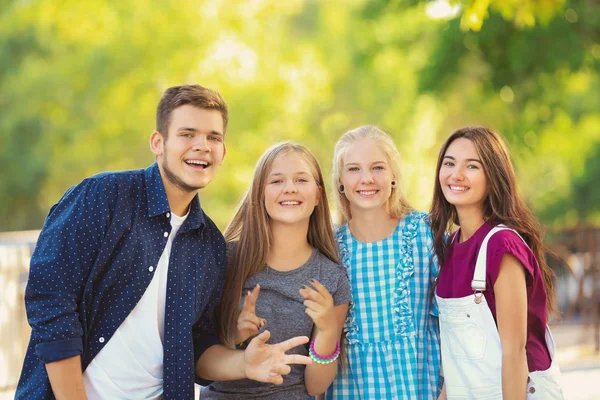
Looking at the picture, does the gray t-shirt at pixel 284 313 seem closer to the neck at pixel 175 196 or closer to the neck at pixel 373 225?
the neck at pixel 373 225

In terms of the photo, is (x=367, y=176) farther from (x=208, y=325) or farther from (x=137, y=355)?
(x=137, y=355)

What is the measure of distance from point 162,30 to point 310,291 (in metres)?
13.5

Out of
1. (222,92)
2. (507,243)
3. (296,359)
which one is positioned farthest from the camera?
(222,92)

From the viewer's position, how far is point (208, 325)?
3.23 meters

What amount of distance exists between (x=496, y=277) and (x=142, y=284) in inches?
53.5

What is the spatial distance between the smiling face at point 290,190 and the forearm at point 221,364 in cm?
61

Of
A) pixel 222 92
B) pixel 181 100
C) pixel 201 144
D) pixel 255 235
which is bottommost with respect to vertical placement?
pixel 255 235

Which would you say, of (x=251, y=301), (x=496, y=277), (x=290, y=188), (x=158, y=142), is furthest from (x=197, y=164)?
(x=496, y=277)

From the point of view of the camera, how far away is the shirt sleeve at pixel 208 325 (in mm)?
3197

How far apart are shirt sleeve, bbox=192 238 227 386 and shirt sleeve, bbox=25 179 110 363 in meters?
0.60

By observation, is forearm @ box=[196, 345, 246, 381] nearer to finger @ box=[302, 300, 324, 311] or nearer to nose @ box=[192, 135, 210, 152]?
finger @ box=[302, 300, 324, 311]

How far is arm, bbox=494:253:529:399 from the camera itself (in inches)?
116

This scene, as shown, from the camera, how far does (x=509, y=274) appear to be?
301 centimetres

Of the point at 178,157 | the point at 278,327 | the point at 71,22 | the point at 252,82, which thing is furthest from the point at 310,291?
the point at 71,22
